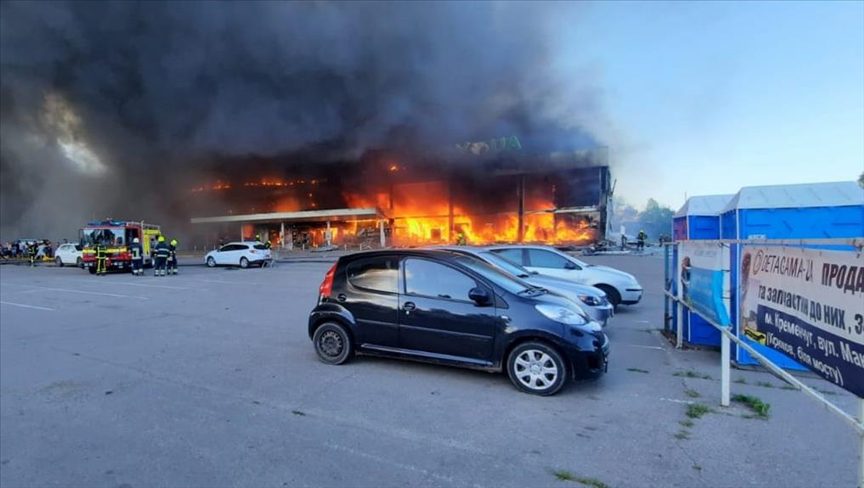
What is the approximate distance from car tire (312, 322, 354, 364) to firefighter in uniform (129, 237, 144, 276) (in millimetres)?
16303

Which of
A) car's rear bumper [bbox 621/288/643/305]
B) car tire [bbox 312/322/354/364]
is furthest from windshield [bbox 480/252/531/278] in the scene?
car tire [bbox 312/322/354/364]

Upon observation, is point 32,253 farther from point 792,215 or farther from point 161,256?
point 792,215

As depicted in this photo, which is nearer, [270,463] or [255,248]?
[270,463]

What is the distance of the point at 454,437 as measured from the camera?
10.8ft

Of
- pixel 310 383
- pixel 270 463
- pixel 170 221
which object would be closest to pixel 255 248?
pixel 310 383

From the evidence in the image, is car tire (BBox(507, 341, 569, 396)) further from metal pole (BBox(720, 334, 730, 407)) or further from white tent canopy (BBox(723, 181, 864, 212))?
white tent canopy (BBox(723, 181, 864, 212))

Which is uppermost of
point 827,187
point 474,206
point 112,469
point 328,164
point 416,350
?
point 328,164

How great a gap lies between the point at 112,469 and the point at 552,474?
2.89 meters

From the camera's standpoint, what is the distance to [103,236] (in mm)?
18922

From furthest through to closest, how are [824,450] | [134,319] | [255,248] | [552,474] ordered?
[255,248] < [134,319] < [824,450] < [552,474]

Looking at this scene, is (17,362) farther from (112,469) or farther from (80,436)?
(112,469)

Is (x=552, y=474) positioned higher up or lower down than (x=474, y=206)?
lower down

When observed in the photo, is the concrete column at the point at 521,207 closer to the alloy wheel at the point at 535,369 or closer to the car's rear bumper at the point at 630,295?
the car's rear bumper at the point at 630,295

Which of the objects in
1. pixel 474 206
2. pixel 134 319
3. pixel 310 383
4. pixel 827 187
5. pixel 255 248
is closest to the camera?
pixel 310 383
